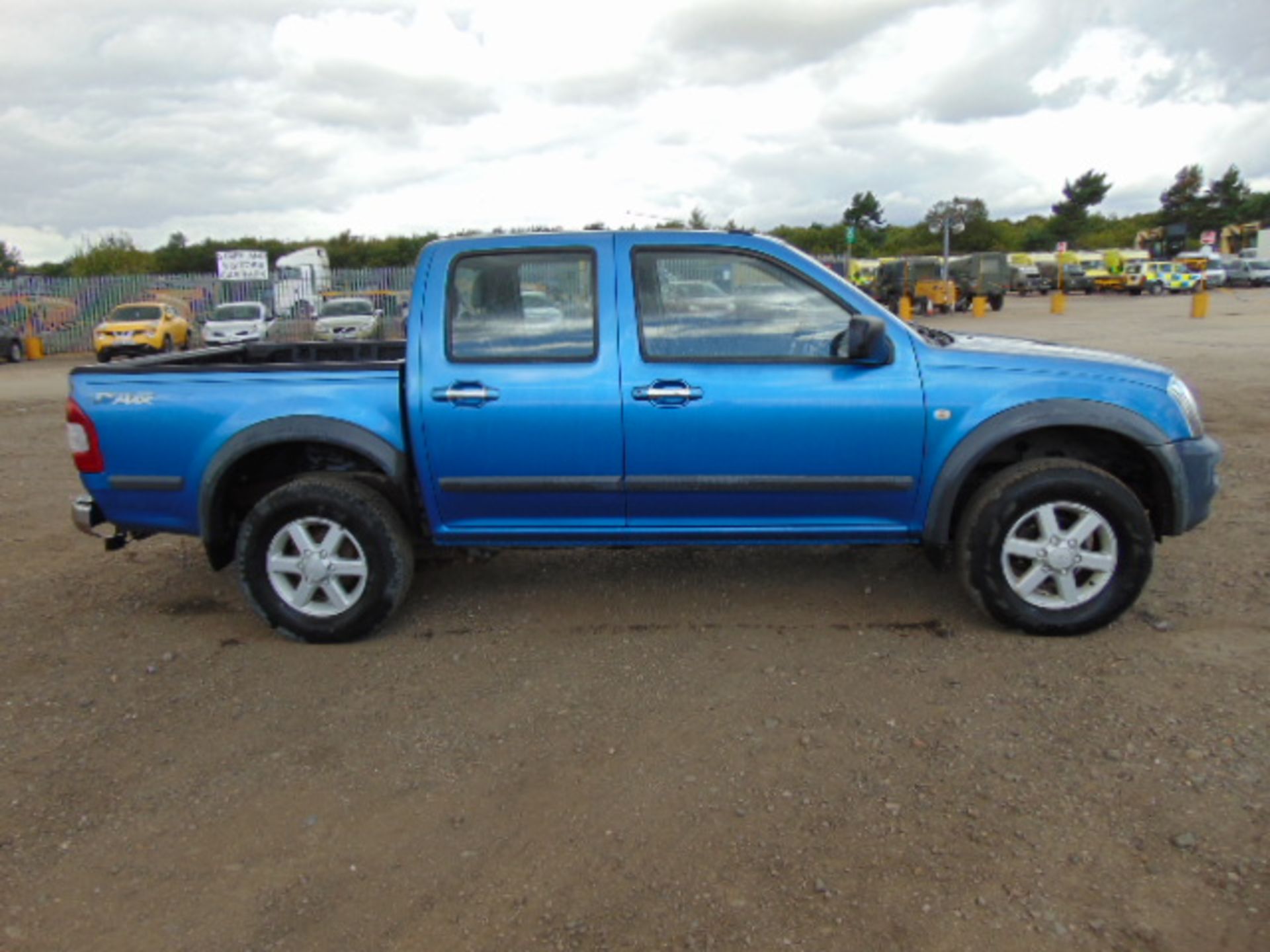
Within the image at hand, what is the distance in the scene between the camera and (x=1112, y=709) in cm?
345

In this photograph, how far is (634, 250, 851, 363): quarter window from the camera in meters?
4.09

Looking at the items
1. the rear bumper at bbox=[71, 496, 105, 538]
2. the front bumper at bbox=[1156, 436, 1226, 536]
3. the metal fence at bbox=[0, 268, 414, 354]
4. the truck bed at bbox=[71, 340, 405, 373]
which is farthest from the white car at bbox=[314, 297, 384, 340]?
the front bumper at bbox=[1156, 436, 1226, 536]

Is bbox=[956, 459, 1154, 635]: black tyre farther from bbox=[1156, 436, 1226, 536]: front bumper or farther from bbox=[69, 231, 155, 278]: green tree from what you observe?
bbox=[69, 231, 155, 278]: green tree

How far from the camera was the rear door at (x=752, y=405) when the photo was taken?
3990 millimetres

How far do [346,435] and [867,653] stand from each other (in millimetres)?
2413

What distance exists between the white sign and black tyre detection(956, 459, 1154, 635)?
101ft

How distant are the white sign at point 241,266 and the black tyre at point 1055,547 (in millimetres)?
30918

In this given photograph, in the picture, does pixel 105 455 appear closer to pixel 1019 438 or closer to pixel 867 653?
pixel 867 653

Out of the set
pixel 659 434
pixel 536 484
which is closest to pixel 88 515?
pixel 536 484

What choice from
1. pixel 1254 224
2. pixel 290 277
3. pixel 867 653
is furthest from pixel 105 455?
pixel 1254 224

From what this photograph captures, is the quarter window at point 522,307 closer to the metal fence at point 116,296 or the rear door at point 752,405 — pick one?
the rear door at point 752,405

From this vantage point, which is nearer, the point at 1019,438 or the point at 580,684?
the point at 580,684

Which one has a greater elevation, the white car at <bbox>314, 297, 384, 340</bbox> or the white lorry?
the white lorry

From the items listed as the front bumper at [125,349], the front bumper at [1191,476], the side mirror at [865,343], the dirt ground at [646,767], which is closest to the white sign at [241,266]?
the front bumper at [125,349]
